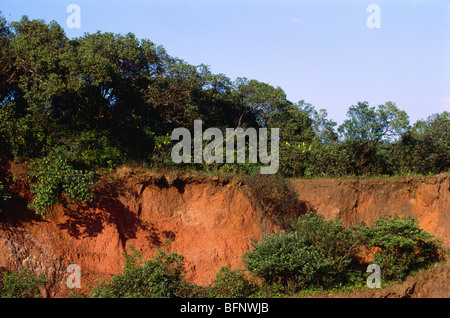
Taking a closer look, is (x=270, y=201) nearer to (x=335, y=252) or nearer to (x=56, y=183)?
(x=335, y=252)

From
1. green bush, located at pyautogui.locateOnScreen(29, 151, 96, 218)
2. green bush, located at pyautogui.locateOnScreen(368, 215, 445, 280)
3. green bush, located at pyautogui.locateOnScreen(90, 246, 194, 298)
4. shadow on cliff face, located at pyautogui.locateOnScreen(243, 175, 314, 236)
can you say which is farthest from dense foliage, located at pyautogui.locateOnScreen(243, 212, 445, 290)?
green bush, located at pyautogui.locateOnScreen(29, 151, 96, 218)

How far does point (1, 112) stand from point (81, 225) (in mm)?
3953

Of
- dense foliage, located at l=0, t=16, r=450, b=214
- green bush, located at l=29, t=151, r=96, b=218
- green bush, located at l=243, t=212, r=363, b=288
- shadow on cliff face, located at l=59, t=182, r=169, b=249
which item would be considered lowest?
green bush, located at l=243, t=212, r=363, b=288

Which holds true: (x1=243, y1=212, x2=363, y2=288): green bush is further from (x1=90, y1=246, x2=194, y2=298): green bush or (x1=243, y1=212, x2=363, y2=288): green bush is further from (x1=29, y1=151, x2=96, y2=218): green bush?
(x1=29, y1=151, x2=96, y2=218): green bush

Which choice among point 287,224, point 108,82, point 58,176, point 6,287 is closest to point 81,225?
point 58,176

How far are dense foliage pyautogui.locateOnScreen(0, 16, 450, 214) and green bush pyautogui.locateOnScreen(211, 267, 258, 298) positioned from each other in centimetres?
438

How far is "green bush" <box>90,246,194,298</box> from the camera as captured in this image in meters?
12.2

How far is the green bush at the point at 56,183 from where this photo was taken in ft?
45.1

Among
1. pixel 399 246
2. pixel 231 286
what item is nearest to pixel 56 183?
pixel 231 286

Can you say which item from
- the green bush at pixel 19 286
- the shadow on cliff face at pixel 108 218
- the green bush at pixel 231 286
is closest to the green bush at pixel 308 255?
the green bush at pixel 231 286

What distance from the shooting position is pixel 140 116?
1767cm

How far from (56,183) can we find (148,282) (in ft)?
12.7

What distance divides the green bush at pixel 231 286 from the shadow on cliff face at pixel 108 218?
255 cm

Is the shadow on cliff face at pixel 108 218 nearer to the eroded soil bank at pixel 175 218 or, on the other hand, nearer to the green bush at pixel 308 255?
the eroded soil bank at pixel 175 218
